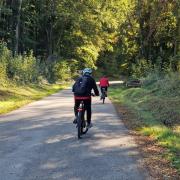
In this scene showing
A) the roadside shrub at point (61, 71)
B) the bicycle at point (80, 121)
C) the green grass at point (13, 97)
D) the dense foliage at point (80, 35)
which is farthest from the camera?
the roadside shrub at point (61, 71)

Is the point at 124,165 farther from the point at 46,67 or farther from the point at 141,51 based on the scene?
the point at 46,67

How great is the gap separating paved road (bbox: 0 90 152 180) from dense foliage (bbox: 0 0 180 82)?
17287mm

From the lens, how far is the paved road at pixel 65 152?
841 centimetres

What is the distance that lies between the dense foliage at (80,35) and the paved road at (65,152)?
56.7 ft

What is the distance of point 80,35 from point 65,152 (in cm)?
5501

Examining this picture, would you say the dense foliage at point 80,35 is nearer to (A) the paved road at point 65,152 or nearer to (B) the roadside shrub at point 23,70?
(B) the roadside shrub at point 23,70

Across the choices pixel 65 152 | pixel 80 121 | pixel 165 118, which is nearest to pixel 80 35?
pixel 165 118

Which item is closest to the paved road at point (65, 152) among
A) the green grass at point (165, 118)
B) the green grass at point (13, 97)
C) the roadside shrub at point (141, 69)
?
the green grass at point (165, 118)

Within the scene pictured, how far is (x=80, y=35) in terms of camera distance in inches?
2547

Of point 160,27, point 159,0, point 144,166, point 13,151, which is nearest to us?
point 144,166

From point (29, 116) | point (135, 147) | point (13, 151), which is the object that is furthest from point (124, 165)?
point (29, 116)

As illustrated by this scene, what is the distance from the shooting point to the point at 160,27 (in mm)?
45531

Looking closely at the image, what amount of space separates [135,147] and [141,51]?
37.1 meters

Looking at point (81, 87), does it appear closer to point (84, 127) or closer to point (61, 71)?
point (84, 127)
